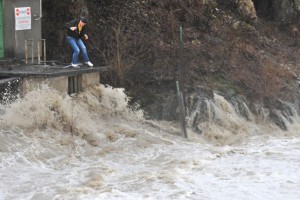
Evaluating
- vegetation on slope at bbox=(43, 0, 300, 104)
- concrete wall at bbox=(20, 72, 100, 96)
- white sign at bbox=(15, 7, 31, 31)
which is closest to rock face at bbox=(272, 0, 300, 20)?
vegetation on slope at bbox=(43, 0, 300, 104)

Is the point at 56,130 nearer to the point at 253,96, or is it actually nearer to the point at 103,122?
the point at 103,122

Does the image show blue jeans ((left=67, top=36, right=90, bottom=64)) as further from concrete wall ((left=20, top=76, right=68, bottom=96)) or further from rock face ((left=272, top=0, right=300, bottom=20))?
rock face ((left=272, top=0, right=300, bottom=20))

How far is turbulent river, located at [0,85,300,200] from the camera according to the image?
10.1 m

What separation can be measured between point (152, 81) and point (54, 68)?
386cm

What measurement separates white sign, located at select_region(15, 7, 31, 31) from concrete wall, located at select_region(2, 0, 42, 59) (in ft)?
0.29

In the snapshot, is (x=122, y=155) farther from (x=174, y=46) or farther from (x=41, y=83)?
(x=174, y=46)

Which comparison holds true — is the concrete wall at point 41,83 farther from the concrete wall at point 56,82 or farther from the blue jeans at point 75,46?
the blue jeans at point 75,46

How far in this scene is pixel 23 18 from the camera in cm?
1565

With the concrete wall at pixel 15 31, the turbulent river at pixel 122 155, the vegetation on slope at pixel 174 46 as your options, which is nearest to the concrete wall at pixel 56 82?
the turbulent river at pixel 122 155

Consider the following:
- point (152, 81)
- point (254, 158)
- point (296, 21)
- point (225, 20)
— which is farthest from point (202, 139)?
point (296, 21)

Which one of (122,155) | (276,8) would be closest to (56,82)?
(122,155)

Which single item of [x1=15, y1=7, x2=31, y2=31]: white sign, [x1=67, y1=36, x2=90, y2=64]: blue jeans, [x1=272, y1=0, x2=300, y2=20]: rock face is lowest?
[x1=67, y1=36, x2=90, y2=64]: blue jeans

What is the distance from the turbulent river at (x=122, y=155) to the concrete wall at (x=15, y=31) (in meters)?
2.39

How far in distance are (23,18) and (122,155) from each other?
18.0 feet
